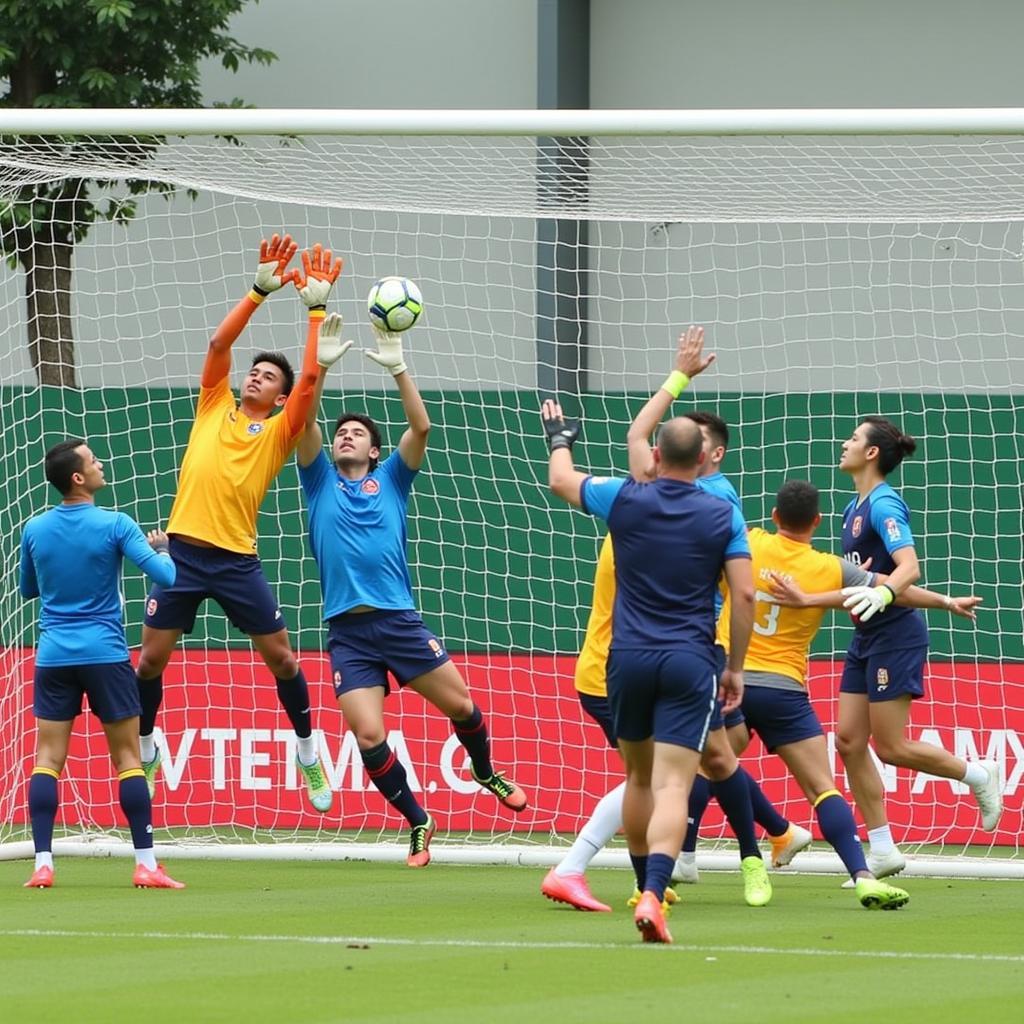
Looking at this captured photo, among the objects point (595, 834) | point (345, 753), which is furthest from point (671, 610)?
point (345, 753)

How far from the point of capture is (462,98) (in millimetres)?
22719

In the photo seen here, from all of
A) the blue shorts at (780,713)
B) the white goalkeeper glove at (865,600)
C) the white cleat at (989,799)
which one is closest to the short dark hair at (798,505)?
the white goalkeeper glove at (865,600)

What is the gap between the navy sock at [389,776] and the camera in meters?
10.1

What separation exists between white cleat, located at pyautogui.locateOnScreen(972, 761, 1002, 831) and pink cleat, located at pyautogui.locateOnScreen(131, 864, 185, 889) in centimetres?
395

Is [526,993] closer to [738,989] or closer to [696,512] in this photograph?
[738,989]

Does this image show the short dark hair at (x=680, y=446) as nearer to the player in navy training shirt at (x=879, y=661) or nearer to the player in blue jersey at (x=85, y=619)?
the player in navy training shirt at (x=879, y=661)

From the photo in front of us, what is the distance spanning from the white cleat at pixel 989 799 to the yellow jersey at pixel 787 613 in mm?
1504

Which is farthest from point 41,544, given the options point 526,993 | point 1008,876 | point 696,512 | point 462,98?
point 462,98

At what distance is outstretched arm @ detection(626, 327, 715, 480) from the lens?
797 centimetres

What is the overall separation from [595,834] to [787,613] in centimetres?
155

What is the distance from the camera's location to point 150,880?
9508mm

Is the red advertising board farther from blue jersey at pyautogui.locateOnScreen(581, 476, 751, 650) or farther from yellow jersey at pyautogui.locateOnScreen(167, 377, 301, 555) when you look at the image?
blue jersey at pyautogui.locateOnScreen(581, 476, 751, 650)

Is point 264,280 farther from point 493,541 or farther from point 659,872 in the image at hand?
point 659,872

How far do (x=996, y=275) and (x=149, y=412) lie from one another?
314 inches
